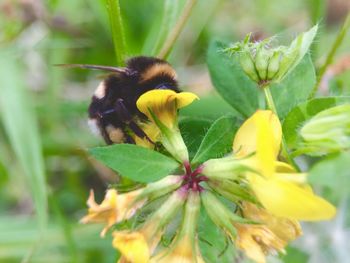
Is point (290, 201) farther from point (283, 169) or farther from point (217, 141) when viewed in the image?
point (217, 141)

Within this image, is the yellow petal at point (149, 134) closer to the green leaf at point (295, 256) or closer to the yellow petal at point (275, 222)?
the yellow petal at point (275, 222)

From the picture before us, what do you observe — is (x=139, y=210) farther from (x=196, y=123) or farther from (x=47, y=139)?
(x=47, y=139)

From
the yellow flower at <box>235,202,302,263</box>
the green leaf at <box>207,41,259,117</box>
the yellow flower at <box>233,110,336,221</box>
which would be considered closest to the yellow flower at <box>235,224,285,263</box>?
the yellow flower at <box>235,202,302,263</box>

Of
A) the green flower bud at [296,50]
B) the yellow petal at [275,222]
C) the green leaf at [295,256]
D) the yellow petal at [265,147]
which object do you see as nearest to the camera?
the yellow petal at [265,147]

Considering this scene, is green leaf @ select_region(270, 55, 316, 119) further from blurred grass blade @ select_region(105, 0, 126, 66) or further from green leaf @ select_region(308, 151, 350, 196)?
green leaf @ select_region(308, 151, 350, 196)

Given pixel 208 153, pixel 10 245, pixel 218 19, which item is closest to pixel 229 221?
pixel 208 153

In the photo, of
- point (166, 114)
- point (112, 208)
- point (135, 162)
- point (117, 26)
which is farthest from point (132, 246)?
point (117, 26)

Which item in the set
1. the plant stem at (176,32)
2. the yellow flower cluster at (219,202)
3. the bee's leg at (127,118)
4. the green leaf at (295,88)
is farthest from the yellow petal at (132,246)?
the plant stem at (176,32)
